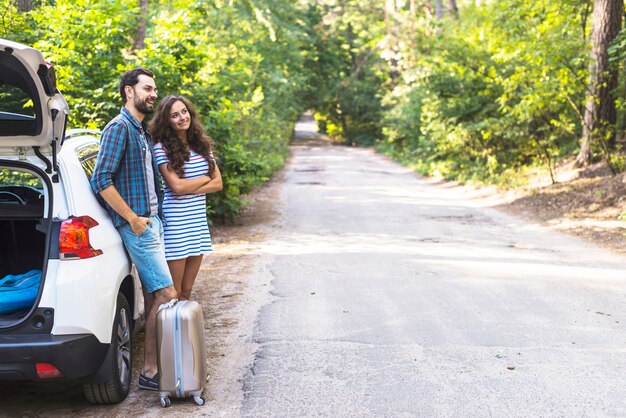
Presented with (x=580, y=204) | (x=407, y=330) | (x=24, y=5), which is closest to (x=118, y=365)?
(x=407, y=330)

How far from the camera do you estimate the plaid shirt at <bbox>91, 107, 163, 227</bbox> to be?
471 centimetres

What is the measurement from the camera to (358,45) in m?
53.8

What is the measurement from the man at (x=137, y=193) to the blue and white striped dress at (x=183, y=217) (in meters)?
0.38

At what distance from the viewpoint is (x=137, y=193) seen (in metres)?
4.89

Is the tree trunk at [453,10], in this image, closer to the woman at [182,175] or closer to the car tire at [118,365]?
the woman at [182,175]

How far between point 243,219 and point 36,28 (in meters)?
5.81

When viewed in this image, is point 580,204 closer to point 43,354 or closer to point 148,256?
point 148,256

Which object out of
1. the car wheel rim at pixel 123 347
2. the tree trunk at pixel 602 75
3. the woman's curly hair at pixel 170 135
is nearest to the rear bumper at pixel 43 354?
the car wheel rim at pixel 123 347

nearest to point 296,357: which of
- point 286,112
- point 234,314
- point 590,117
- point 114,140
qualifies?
point 234,314

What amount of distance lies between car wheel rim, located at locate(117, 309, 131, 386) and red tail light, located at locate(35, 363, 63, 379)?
1.79 feet

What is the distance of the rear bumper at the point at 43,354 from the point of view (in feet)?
13.4

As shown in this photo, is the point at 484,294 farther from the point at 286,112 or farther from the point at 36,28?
the point at 286,112

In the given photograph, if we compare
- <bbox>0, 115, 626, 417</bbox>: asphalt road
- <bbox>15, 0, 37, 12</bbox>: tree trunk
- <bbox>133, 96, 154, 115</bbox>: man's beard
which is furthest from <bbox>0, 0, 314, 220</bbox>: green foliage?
<bbox>133, 96, 154, 115</bbox>: man's beard

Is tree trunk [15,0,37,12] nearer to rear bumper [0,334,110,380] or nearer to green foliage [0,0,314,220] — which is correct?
green foliage [0,0,314,220]
